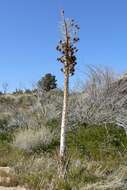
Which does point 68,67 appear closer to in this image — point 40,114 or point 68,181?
point 68,181

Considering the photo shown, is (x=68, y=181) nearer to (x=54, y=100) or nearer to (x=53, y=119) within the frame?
(x=53, y=119)

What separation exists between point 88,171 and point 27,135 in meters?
4.43

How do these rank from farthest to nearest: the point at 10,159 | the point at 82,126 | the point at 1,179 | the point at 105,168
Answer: the point at 82,126 → the point at 10,159 → the point at 105,168 → the point at 1,179

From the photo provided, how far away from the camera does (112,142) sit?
13.5 metres

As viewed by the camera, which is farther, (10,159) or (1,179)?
(10,159)

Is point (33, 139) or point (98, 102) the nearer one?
point (33, 139)

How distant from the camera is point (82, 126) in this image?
15.6 m

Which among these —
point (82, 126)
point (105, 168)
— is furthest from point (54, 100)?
point (105, 168)

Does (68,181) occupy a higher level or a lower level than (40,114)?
lower

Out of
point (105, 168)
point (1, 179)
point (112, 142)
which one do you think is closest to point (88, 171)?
point (105, 168)

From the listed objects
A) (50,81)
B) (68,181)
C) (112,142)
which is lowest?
(68,181)

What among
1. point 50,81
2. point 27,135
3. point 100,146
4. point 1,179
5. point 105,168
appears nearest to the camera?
point 1,179

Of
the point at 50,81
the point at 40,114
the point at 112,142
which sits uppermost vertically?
the point at 50,81

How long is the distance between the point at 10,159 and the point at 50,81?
29.0 m
